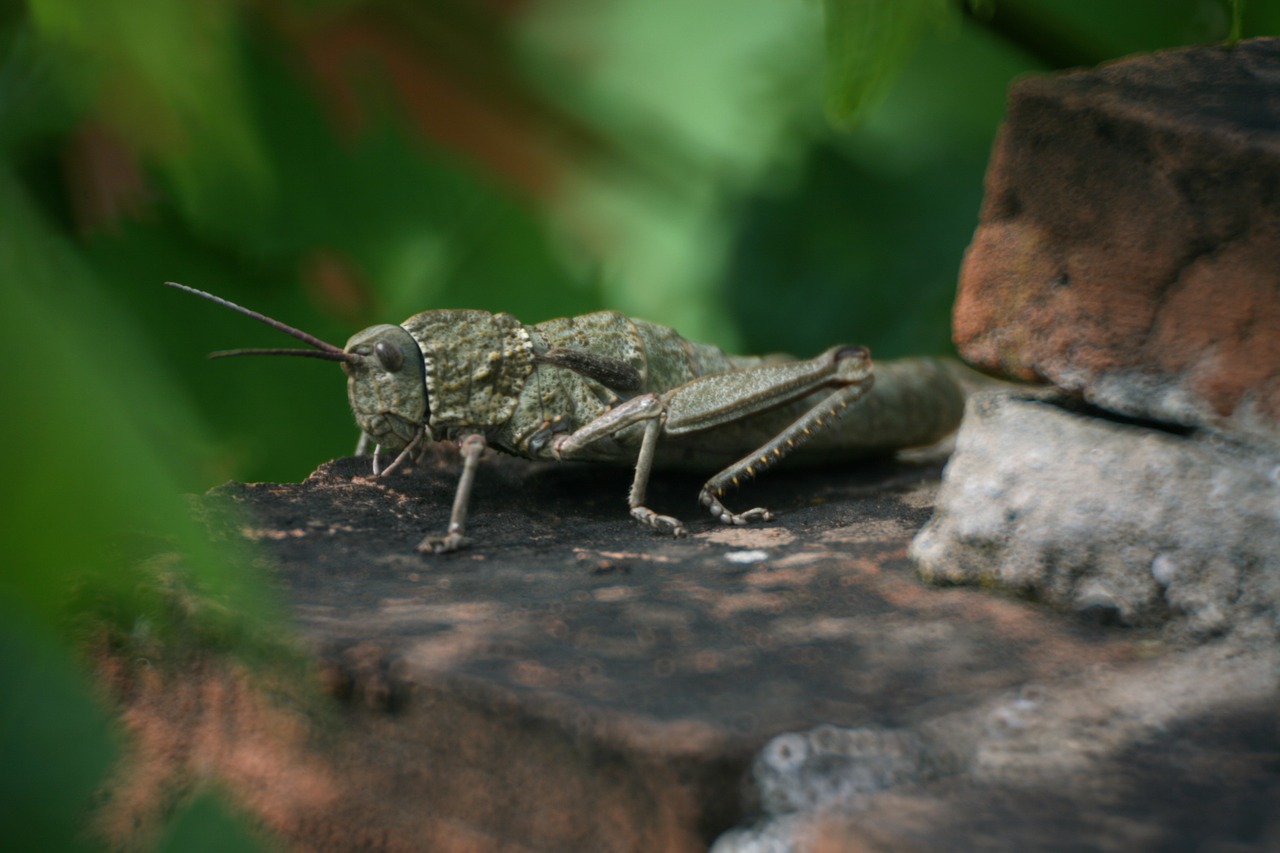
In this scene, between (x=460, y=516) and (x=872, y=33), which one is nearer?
(x=872, y=33)

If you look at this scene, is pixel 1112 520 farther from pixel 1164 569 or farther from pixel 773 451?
pixel 773 451

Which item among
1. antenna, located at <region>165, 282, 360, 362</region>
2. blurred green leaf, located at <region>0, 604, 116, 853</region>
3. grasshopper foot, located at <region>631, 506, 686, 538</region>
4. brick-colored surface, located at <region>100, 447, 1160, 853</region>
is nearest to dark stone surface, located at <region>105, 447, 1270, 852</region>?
brick-colored surface, located at <region>100, 447, 1160, 853</region>

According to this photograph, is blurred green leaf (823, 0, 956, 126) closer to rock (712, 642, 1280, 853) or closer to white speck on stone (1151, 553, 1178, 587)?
rock (712, 642, 1280, 853)

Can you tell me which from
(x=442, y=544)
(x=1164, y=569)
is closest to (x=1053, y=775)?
(x=1164, y=569)

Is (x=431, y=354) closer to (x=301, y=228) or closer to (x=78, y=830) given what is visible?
(x=301, y=228)

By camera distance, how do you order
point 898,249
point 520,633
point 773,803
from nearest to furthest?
1. point 773,803
2. point 520,633
3. point 898,249

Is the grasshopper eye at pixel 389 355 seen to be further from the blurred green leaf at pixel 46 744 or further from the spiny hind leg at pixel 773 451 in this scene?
the blurred green leaf at pixel 46 744

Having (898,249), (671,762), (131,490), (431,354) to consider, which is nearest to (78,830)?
(131,490)
